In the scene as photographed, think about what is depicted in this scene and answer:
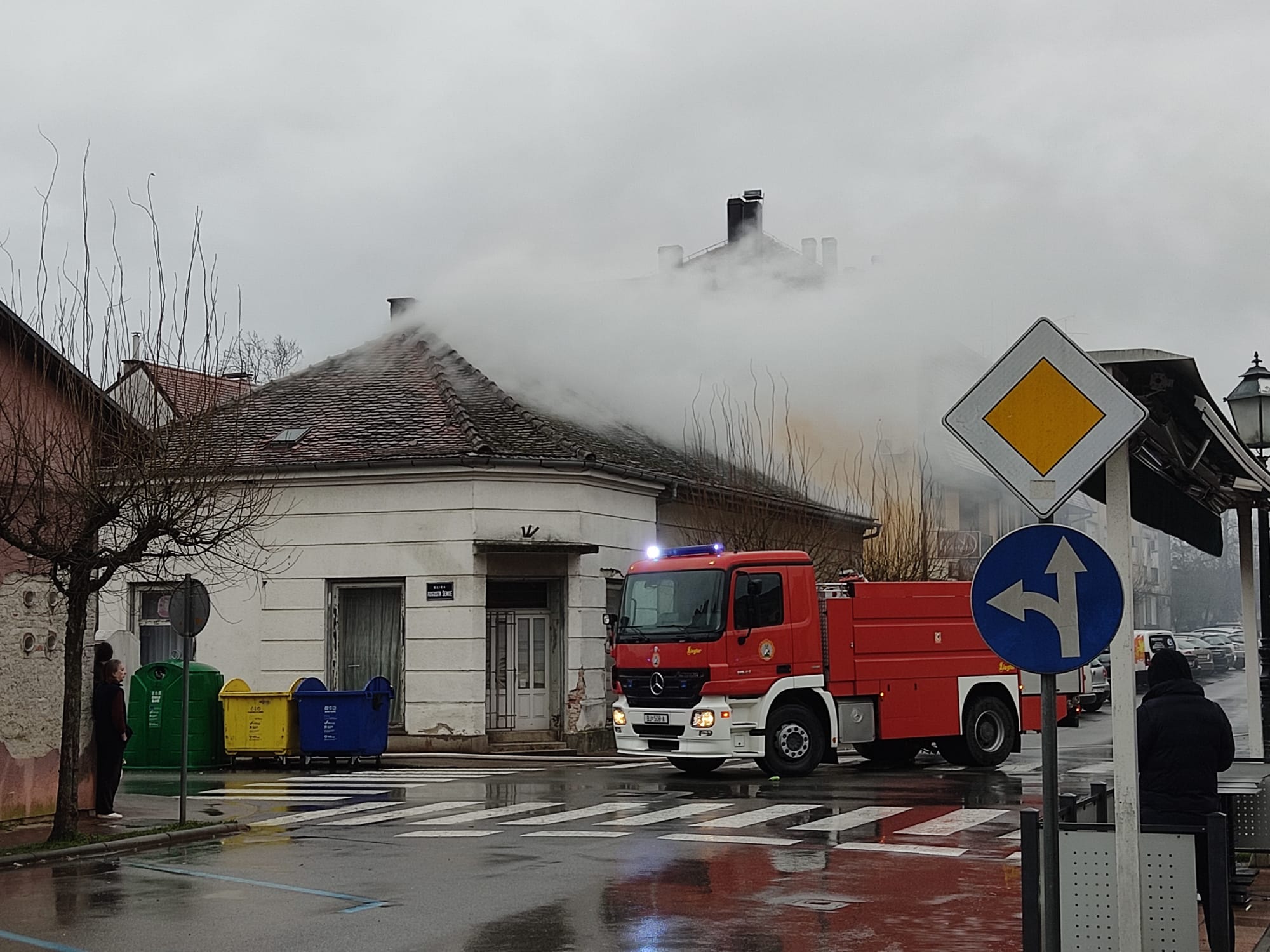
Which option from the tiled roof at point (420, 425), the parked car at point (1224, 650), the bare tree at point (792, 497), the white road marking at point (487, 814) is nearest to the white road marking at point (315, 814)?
the white road marking at point (487, 814)

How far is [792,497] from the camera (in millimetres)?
32969

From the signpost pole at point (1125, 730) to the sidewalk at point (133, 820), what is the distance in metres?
9.51

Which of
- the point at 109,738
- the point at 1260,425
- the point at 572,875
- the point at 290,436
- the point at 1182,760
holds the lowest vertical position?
the point at 572,875

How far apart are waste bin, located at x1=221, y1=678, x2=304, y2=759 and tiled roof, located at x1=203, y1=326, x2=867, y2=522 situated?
381 centimetres

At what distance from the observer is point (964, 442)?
21.5ft

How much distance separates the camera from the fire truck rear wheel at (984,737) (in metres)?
21.2

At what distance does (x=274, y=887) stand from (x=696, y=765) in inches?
420

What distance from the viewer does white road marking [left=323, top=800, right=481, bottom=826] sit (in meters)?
15.6

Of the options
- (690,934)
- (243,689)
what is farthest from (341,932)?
(243,689)

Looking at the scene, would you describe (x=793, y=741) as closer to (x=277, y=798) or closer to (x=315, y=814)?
(x=315, y=814)

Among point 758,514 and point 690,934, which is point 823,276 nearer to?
point 758,514

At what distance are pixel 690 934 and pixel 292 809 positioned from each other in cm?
908

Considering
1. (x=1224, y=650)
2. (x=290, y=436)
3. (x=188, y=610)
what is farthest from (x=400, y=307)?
(x=1224, y=650)

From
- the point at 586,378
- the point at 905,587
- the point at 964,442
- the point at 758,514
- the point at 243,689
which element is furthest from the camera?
the point at 586,378
